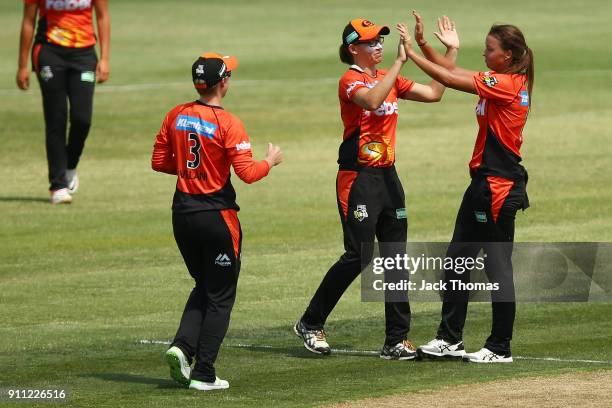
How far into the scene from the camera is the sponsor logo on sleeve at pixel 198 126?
918 cm

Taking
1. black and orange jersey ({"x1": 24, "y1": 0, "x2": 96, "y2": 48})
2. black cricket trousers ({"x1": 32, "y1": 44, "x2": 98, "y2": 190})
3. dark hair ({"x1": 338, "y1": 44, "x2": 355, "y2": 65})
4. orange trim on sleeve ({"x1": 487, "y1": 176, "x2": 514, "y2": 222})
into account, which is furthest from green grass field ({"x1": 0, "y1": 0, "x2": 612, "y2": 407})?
dark hair ({"x1": 338, "y1": 44, "x2": 355, "y2": 65})

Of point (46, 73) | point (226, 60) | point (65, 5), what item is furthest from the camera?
point (46, 73)

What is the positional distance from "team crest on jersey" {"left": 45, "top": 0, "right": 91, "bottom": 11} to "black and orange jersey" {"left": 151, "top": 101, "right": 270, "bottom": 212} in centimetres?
805

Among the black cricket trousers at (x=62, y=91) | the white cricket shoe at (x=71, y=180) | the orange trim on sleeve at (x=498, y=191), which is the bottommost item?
the white cricket shoe at (x=71, y=180)

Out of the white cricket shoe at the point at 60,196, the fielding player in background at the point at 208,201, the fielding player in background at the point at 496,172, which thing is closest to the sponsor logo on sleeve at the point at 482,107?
the fielding player in background at the point at 496,172

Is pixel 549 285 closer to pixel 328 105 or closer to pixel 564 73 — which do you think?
pixel 328 105

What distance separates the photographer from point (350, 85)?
10.1 meters

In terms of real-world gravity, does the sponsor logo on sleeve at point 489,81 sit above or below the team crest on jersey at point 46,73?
above

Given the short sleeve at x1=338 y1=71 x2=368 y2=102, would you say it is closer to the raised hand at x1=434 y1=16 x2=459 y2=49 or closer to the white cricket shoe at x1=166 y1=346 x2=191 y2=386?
the raised hand at x1=434 y1=16 x2=459 y2=49

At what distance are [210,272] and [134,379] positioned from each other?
948 mm

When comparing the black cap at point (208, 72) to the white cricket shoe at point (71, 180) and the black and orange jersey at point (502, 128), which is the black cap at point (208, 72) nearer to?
the black and orange jersey at point (502, 128)

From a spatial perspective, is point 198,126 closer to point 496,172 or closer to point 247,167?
point 247,167

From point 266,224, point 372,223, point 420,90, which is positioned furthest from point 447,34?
point 266,224

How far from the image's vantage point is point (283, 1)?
149 ft
